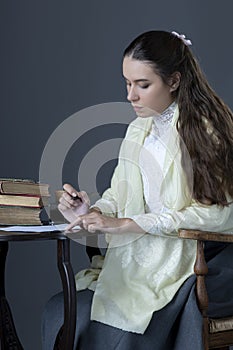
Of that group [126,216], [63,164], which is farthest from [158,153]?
[63,164]

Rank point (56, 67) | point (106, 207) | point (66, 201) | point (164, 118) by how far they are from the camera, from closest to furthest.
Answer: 1. point (66, 201)
2. point (164, 118)
3. point (106, 207)
4. point (56, 67)

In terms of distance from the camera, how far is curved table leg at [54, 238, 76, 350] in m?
2.06

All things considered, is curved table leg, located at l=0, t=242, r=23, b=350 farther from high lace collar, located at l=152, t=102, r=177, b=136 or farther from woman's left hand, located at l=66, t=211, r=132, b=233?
high lace collar, located at l=152, t=102, r=177, b=136

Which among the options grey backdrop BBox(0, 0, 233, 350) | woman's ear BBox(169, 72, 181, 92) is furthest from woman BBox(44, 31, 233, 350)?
grey backdrop BBox(0, 0, 233, 350)

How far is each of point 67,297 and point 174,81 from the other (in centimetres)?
69

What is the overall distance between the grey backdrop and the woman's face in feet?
3.86

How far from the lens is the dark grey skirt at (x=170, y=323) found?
2.08 metres

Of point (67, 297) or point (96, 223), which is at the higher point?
point (96, 223)

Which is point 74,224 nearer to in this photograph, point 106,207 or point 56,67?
point 106,207

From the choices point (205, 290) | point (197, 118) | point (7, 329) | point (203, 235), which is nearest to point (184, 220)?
point (203, 235)

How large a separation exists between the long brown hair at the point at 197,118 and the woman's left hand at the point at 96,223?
251 millimetres

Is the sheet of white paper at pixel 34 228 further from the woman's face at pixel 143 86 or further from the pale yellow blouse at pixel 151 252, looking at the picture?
the woman's face at pixel 143 86

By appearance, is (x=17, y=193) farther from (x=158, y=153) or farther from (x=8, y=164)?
(x=8, y=164)

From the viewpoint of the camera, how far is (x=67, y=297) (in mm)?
2064
